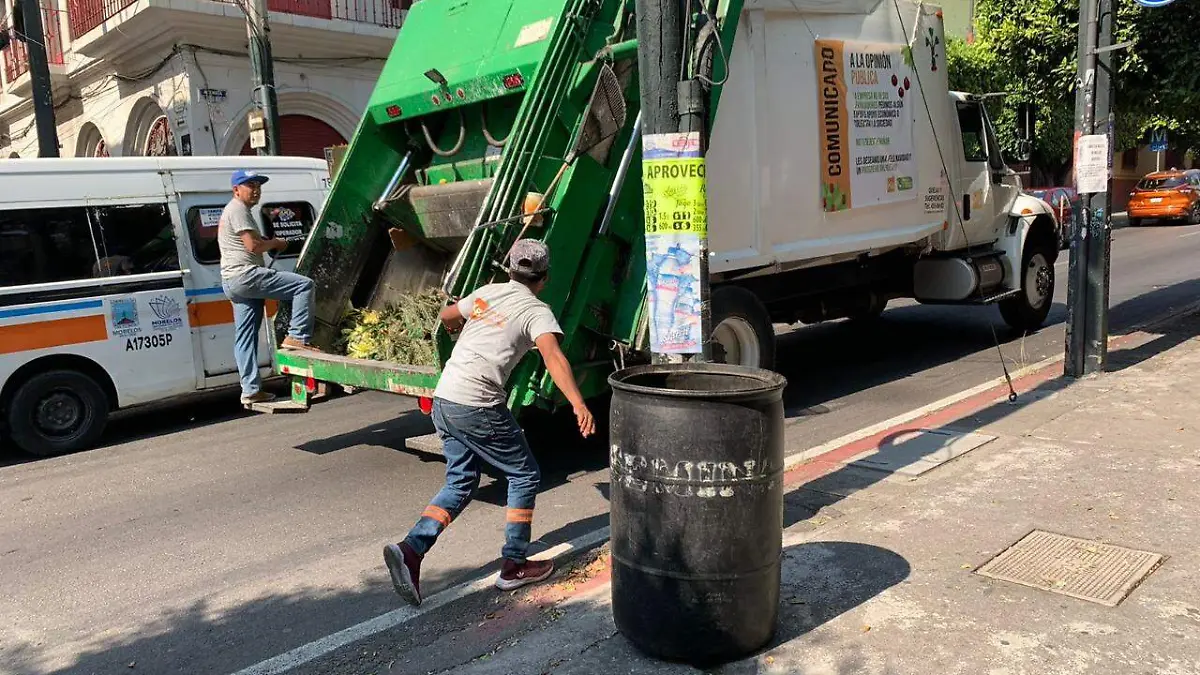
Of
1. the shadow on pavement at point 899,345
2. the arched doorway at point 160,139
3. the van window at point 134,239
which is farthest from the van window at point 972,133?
the arched doorway at point 160,139

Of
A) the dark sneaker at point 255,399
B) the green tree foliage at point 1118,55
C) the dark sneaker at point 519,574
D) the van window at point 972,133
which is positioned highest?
the green tree foliage at point 1118,55

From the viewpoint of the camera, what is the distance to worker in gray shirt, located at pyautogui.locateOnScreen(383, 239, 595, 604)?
4090 millimetres

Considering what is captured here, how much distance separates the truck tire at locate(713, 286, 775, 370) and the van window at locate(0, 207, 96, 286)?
513 centimetres

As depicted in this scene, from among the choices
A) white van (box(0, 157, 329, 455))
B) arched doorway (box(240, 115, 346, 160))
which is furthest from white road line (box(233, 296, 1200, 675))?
arched doorway (box(240, 115, 346, 160))

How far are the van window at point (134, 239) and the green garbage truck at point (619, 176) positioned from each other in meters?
1.90

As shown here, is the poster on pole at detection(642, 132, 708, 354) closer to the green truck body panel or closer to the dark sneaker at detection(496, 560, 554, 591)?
the dark sneaker at detection(496, 560, 554, 591)

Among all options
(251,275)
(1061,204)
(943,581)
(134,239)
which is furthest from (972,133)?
(1061,204)

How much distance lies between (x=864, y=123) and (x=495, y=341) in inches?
189

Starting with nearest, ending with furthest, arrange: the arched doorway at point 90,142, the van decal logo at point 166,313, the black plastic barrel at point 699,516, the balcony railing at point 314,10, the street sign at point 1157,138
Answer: the black plastic barrel at point 699,516, the van decal logo at point 166,313, the balcony railing at point 314,10, the street sign at point 1157,138, the arched doorway at point 90,142

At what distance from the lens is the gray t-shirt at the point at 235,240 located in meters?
6.63

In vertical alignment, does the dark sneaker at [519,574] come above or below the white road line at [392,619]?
above

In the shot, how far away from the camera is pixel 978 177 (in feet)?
31.5

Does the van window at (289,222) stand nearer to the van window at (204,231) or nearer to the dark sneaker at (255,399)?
the van window at (204,231)

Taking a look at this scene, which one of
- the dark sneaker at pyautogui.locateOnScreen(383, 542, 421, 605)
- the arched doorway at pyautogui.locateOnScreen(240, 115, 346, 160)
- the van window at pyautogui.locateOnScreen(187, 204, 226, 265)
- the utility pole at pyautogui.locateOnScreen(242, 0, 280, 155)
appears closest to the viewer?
the dark sneaker at pyautogui.locateOnScreen(383, 542, 421, 605)
